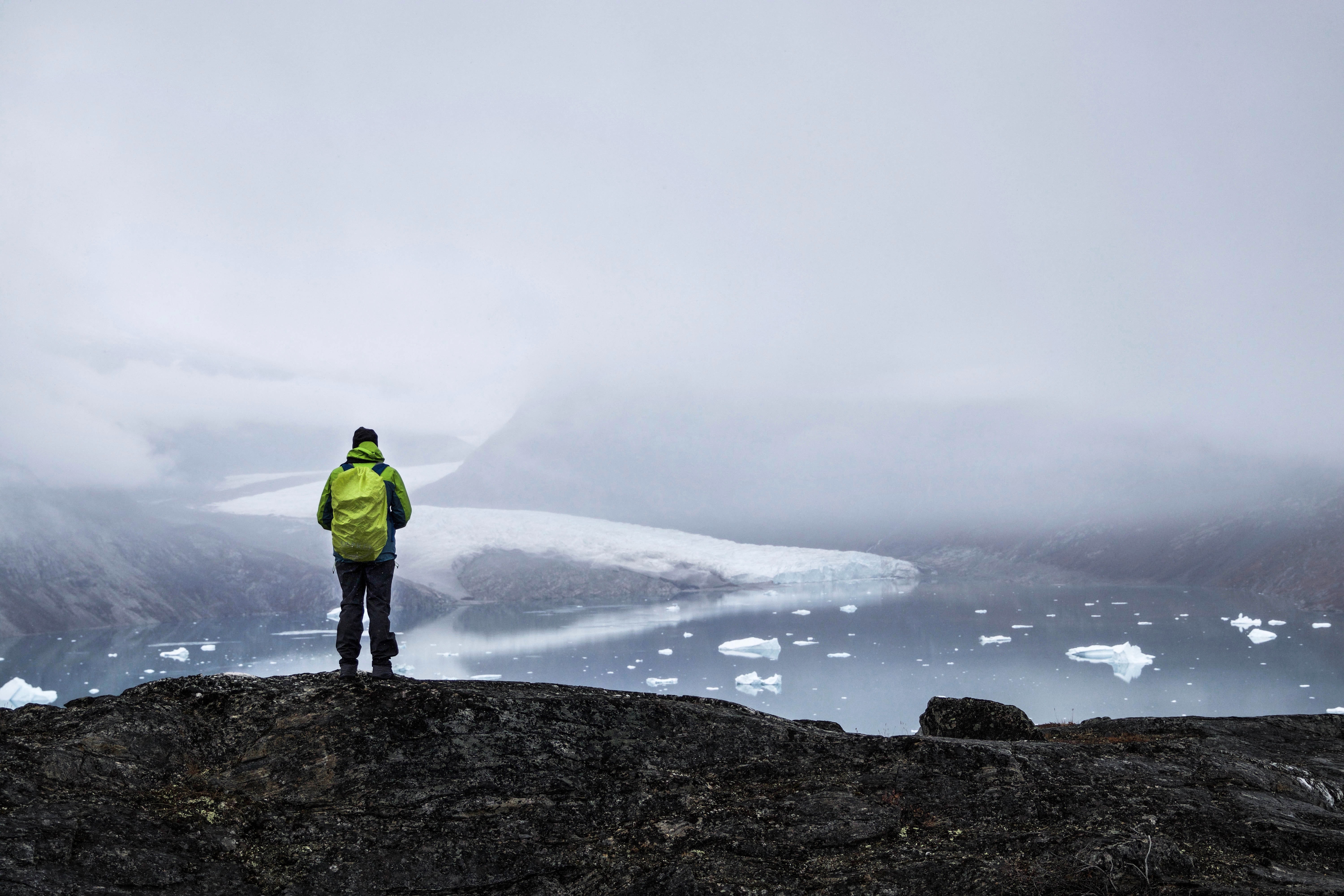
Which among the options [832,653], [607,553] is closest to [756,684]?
[832,653]

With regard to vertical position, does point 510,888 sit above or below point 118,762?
below

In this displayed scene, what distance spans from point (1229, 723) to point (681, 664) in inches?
2081

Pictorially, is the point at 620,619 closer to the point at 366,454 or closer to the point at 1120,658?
the point at 1120,658

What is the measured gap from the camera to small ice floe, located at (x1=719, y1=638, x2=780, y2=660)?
6116cm

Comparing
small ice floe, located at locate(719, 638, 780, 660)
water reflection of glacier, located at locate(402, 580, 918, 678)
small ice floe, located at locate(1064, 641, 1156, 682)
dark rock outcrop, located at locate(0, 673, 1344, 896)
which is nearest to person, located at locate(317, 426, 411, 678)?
dark rock outcrop, located at locate(0, 673, 1344, 896)

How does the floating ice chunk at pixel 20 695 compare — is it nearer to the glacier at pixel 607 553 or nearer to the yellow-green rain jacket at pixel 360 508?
the yellow-green rain jacket at pixel 360 508

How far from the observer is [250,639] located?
251ft

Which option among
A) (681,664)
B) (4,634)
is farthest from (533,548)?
(4,634)

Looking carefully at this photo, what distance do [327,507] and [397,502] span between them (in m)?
0.55

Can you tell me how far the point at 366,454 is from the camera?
22.3ft

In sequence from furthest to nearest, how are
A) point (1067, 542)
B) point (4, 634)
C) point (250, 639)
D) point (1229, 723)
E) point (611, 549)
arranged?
point (1067, 542) → point (611, 549) → point (4, 634) → point (250, 639) → point (1229, 723)

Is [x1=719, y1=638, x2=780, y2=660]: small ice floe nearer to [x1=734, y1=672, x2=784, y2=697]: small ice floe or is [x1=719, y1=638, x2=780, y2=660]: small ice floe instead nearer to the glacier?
[x1=734, y1=672, x2=784, y2=697]: small ice floe

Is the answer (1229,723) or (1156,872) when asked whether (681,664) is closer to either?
(1229,723)

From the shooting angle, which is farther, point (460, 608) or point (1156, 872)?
point (460, 608)
